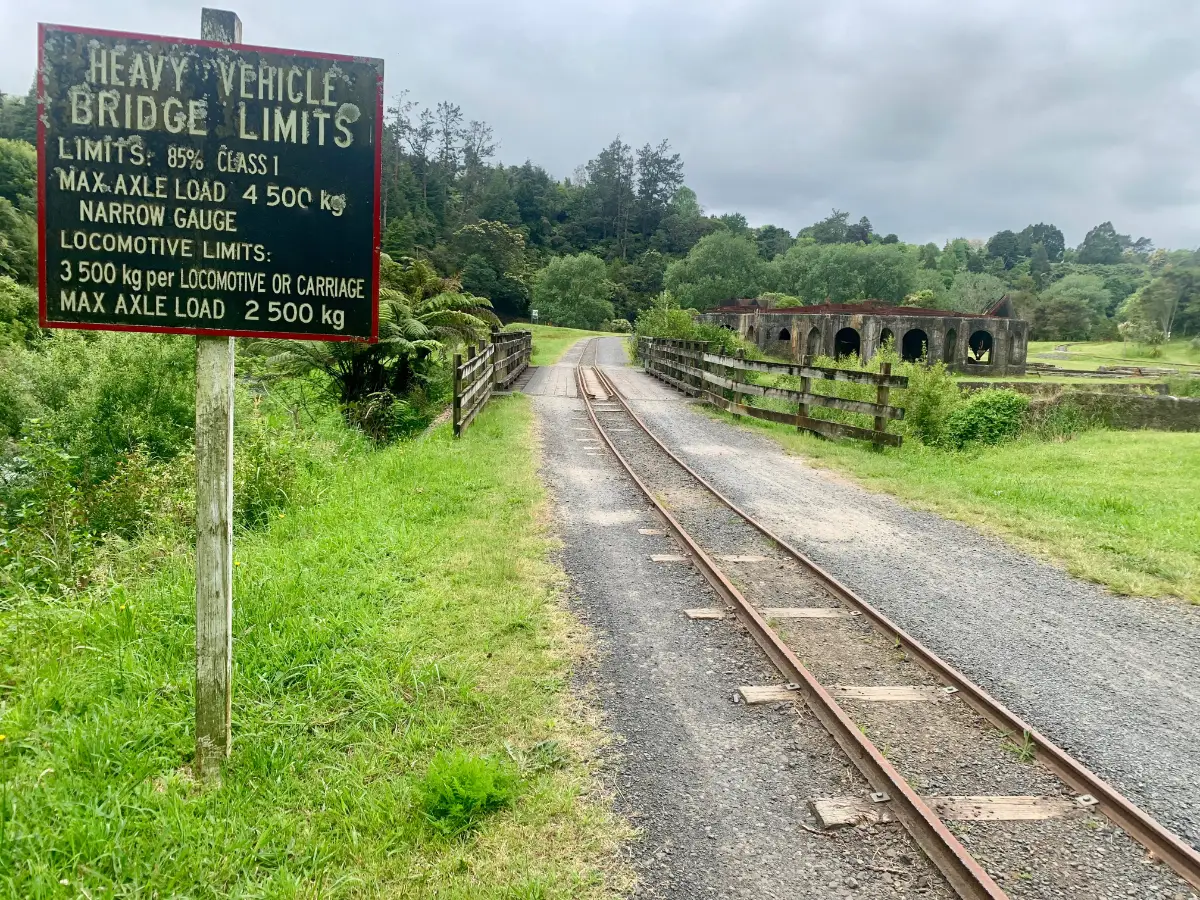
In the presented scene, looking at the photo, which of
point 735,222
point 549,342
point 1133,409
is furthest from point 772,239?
point 1133,409

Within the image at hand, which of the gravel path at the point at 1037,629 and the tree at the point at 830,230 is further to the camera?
the tree at the point at 830,230

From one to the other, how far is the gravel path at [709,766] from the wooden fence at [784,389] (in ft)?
23.6

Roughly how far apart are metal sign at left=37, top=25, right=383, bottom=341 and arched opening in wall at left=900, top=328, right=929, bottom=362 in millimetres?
39381

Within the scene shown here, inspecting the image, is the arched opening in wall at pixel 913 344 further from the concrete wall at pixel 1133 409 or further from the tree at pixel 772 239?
the tree at pixel 772 239

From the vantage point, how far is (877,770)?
11.2 ft

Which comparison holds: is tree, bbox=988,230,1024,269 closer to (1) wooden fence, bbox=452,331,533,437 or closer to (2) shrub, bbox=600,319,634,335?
(2) shrub, bbox=600,319,634,335

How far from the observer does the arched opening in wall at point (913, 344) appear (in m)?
39.4

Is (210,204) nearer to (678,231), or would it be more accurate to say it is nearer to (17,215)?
(17,215)

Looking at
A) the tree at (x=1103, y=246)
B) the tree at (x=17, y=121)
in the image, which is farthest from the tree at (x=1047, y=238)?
the tree at (x=17, y=121)

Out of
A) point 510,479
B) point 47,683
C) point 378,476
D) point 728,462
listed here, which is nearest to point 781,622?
point 47,683

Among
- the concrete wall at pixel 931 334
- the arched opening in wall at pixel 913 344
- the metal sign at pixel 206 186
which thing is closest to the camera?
the metal sign at pixel 206 186

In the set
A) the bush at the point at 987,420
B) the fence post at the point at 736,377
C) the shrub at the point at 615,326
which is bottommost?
the bush at the point at 987,420

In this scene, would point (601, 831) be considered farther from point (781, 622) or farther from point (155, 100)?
point (155, 100)

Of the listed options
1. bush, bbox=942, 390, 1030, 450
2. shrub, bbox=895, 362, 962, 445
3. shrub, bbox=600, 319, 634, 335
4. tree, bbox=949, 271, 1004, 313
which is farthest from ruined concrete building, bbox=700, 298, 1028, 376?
tree, bbox=949, 271, 1004, 313
